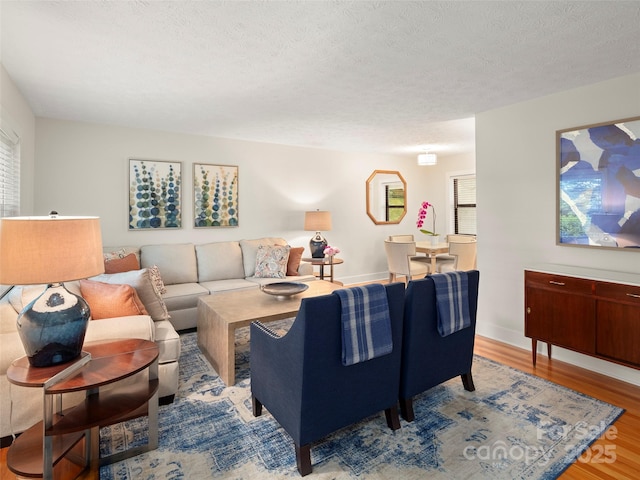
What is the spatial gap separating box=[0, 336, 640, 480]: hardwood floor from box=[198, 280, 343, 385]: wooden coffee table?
3.55 feet

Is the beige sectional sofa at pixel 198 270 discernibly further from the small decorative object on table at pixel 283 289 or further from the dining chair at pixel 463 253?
the dining chair at pixel 463 253

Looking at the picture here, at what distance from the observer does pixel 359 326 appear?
179cm

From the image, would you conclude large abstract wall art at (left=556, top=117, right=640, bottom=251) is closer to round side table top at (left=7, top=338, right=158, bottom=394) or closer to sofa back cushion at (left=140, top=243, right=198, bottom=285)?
→ round side table top at (left=7, top=338, right=158, bottom=394)

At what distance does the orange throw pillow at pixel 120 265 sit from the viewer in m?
3.40

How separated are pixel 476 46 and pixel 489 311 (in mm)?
2605

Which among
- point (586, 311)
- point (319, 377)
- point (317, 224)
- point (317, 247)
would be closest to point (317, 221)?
point (317, 224)

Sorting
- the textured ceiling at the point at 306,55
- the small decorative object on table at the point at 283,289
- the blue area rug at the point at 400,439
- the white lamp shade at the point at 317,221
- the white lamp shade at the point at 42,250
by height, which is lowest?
the blue area rug at the point at 400,439

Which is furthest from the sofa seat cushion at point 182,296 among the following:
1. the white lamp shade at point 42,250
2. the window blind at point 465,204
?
the window blind at point 465,204

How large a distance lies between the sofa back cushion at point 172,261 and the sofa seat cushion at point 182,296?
250mm

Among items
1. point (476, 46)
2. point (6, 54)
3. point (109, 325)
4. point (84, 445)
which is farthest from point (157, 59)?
point (84, 445)

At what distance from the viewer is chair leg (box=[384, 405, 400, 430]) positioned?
6.86 ft

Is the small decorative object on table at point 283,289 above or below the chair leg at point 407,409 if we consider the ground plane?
above

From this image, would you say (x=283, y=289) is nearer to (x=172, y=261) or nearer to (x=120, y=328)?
(x=120, y=328)

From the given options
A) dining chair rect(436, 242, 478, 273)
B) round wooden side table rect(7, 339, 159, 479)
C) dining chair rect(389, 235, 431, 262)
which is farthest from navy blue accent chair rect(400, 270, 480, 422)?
dining chair rect(389, 235, 431, 262)
